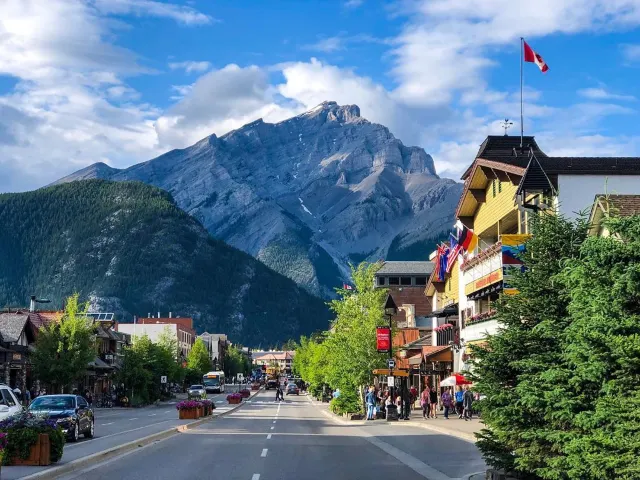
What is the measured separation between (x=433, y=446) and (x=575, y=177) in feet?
44.4

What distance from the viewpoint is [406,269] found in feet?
373

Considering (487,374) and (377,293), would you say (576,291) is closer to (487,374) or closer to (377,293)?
(487,374)

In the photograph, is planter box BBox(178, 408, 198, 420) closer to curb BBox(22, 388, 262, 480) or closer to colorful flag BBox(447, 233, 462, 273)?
curb BBox(22, 388, 262, 480)

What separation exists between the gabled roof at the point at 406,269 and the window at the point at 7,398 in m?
84.9

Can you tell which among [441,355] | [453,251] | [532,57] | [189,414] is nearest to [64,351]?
[189,414]

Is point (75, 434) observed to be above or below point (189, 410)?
below

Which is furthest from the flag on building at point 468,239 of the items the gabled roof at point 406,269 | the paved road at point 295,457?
the gabled roof at point 406,269

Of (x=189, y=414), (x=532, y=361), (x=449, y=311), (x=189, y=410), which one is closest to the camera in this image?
(x=532, y=361)

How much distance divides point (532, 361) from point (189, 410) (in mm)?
34486

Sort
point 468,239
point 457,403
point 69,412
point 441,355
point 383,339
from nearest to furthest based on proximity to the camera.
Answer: point 69,412
point 468,239
point 457,403
point 383,339
point 441,355

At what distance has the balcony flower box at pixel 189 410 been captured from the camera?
154ft

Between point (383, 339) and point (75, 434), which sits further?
point (383, 339)

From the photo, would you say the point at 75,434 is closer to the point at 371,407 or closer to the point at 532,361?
the point at 532,361

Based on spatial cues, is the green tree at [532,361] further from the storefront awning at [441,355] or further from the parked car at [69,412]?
the storefront awning at [441,355]
